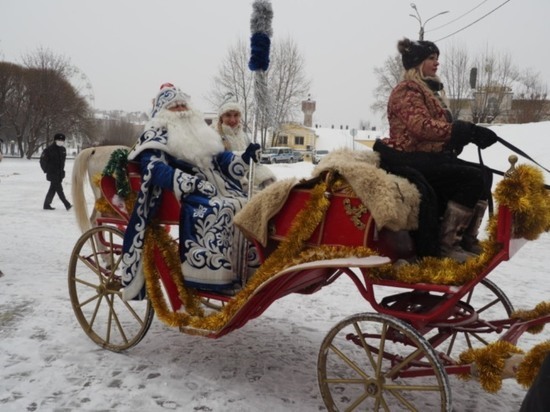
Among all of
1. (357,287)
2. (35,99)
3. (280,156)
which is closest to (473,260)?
(357,287)

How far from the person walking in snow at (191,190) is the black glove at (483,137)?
1.55 m

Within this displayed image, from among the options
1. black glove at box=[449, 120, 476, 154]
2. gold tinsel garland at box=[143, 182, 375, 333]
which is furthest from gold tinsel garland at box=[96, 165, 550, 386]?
black glove at box=[449, 120, 476, 154]

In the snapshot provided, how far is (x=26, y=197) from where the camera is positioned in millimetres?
14164

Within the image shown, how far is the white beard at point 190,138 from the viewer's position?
153 inches

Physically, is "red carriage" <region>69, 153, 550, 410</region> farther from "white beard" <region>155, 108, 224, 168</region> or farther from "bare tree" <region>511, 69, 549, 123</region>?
"bare tree" <region>511, 69, 549, 123</region>

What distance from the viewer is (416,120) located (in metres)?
2.92

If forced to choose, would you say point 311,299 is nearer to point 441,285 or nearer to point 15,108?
point 441,285

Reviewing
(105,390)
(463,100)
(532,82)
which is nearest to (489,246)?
(105,390)

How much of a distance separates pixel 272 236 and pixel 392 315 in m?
0.85

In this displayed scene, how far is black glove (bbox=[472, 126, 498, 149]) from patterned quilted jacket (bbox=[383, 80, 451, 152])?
139 mm

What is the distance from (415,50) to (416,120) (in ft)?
1.58

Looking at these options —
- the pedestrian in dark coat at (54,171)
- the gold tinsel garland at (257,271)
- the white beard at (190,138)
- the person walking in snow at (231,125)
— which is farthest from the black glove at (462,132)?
the pedestrian in dark coat at (54,171)

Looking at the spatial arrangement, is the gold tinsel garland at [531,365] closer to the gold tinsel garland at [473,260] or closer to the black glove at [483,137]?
the gold tinsel garland at [473,260]

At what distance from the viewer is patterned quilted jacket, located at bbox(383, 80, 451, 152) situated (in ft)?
9.46
